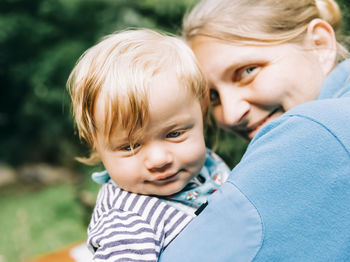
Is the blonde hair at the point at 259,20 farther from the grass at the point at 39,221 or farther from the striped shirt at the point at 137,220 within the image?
the grass at the point at 39,221

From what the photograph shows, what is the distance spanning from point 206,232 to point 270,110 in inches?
30.5

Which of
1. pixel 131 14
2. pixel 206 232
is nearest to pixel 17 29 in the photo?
pixel 131 14

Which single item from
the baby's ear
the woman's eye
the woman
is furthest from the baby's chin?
the baby's ear

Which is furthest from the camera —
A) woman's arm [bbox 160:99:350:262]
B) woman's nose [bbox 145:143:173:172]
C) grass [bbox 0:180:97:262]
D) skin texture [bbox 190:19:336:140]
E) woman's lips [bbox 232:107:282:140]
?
grass [bbox 0:180:97:262]

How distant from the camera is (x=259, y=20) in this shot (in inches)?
67.9

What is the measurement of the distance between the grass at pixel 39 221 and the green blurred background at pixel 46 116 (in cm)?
1

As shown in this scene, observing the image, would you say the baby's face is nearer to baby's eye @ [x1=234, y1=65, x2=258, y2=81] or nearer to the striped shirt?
the striped shirt

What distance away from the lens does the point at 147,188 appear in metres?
1.47

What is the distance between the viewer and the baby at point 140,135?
135 cm

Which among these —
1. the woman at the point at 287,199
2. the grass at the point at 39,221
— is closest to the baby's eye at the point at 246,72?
the woman at the point at 287,199

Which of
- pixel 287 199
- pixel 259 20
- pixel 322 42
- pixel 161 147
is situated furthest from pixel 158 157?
pixel 322 42

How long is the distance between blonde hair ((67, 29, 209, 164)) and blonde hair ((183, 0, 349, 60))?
0.69 feet

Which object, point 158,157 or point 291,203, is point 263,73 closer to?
point 158,157

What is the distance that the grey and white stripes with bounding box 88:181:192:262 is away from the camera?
1271 mm
